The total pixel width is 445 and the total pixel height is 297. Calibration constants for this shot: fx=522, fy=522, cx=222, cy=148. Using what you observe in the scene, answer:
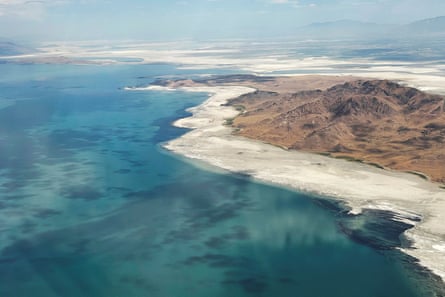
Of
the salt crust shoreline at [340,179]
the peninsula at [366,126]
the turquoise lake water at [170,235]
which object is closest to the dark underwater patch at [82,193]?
the turquoise lake water at [170,235]

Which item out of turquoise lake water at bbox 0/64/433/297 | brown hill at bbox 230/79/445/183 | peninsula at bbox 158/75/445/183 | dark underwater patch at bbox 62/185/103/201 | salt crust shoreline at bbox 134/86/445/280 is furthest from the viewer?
brown hill at bbox 230/79/445/183

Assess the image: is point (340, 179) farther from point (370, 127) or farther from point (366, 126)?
point (366, 126)

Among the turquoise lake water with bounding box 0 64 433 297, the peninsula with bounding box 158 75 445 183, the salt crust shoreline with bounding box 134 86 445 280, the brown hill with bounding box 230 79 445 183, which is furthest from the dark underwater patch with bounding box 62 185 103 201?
the brown hill with bounding box 230 79 445 183

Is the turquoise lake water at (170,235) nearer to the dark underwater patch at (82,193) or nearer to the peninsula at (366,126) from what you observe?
the dark underwater patch at (82,193)

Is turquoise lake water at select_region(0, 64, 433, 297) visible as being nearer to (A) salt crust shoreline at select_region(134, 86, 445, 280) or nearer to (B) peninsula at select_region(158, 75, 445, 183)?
(A) salt crust shoreline at select_region(134, 86, 445, 280)

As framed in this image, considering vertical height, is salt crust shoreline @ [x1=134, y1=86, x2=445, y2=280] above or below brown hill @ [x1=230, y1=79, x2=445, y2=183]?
below

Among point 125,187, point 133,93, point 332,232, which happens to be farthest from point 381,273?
point 133,93
